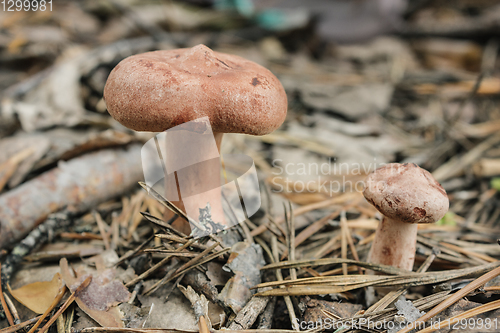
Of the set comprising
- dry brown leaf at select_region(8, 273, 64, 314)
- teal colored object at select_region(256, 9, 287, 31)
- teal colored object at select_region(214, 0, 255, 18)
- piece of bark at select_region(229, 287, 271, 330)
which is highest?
teal colored object at select_region(214, 0, 255, 18)

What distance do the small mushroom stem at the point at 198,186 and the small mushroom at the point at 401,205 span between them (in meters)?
0.77

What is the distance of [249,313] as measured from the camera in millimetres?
1402

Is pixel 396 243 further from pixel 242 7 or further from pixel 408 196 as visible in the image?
pixel 242 7

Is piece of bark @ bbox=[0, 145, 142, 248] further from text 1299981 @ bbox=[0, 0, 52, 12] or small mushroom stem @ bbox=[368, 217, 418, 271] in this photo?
text 1299981 @ bbox=[0, 0, 52, 12]

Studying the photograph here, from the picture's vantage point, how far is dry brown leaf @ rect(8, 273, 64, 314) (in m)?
1.49

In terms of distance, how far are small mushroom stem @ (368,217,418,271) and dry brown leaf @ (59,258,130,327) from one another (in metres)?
1.24

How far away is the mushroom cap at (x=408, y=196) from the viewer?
1.35 m

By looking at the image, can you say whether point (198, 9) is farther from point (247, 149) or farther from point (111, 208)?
point (111, 208)

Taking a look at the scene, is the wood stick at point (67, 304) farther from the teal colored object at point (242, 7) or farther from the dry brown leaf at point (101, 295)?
the teal colored object at point (242, 7)

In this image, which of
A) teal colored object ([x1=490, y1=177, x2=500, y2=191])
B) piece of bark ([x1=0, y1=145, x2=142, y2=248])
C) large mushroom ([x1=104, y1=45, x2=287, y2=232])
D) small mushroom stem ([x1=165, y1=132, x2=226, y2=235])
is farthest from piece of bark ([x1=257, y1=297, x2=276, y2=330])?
teal colored object ([x1=490, y1=177, x2=500, y2=191])

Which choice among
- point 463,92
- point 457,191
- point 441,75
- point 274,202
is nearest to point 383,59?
point 441,75

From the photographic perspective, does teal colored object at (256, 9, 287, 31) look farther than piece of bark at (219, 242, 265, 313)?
Yes

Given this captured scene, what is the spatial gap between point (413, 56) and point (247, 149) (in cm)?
367

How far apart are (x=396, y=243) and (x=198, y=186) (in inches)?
40.5
